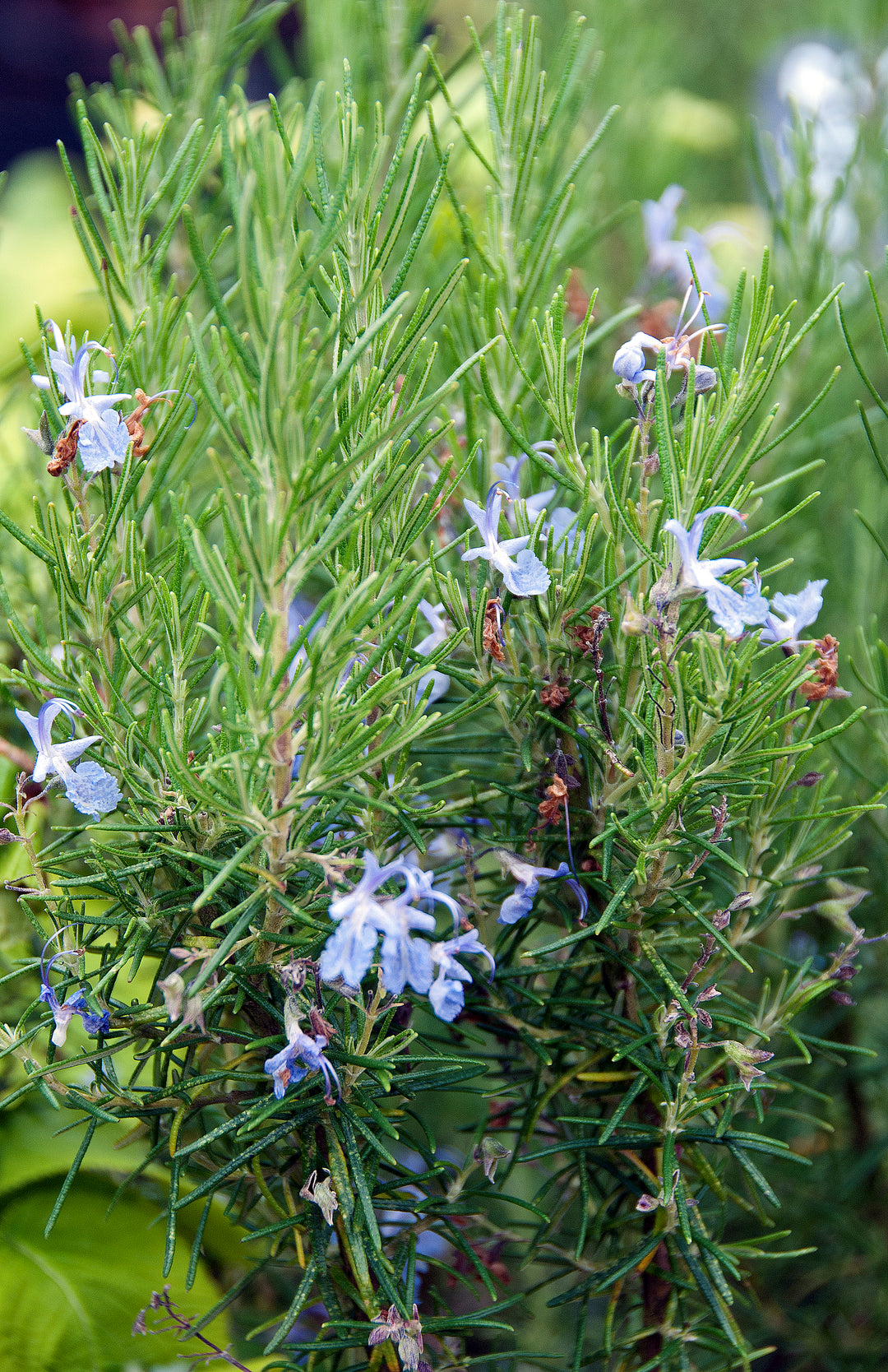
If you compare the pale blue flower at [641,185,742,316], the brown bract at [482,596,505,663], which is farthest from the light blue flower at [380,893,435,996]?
the pale blue flower at [641,185,742,316]

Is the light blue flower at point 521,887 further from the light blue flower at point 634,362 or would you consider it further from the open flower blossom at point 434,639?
the light blue flower at point 634,362

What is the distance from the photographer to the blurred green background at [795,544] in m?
0.51

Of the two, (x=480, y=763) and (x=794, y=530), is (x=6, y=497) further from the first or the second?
(x=794, y=530)

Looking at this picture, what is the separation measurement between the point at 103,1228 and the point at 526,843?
310 millimetres

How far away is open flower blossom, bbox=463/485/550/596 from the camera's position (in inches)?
13.6

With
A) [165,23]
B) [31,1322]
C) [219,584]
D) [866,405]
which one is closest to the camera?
[219,584]

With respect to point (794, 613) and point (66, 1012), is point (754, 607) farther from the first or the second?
point (66, 1012)

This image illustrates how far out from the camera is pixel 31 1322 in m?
0.47

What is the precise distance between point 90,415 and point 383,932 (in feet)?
0.67

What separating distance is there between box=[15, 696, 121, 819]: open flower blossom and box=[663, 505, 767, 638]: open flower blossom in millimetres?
199

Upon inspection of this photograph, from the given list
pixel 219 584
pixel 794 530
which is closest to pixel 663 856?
pixel 219 584

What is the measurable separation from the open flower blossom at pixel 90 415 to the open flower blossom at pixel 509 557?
0.41ft

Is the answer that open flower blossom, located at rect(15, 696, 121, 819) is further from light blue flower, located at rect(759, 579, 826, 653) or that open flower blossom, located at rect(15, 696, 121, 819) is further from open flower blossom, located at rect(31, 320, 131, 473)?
light blue flower, located at rect(759, 579, 826, 653)

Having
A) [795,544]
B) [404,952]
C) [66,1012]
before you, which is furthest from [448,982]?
[795,544]
